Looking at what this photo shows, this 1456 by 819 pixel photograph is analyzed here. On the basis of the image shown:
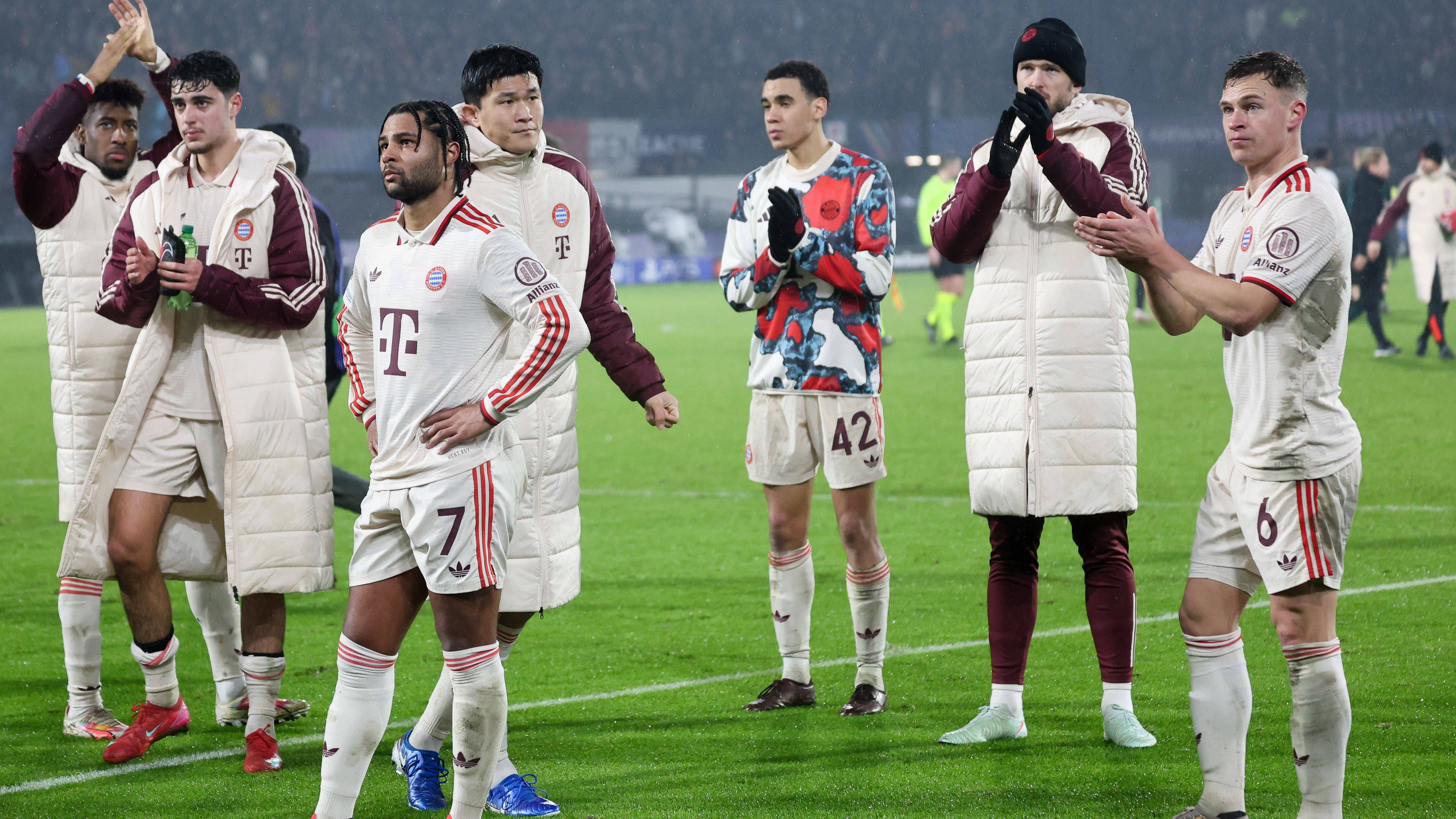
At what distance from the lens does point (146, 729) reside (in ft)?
13.5

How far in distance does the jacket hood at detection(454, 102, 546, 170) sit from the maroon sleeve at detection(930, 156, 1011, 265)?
1121 millimetres

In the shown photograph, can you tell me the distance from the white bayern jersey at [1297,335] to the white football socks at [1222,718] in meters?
Answer: 0.42

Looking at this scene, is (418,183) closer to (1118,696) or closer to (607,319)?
(607,319)

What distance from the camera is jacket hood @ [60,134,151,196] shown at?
4.45 metres

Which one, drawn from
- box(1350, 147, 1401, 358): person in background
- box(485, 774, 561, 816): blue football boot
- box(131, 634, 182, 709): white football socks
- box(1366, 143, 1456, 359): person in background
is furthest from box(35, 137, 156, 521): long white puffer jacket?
box(1350, 147, 1401, 358): person in background

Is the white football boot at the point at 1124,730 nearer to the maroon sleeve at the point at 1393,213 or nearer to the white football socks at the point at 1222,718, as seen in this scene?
the white football socks at the point at 1222,718

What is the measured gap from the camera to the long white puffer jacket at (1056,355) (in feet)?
12.7

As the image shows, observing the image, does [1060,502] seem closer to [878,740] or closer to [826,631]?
[878,740]

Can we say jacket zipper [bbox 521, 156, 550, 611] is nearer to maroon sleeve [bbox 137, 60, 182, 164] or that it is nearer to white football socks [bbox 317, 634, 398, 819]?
white football socks [bbox 317, 634, 398, 819]

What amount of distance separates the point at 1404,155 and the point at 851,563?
2392cm

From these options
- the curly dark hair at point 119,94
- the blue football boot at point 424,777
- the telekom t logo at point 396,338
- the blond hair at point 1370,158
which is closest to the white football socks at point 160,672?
the blue football boot at point 424,777

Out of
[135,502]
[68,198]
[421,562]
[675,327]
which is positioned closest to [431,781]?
[421,562]

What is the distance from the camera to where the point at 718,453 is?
1028 cm

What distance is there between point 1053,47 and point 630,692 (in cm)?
242
